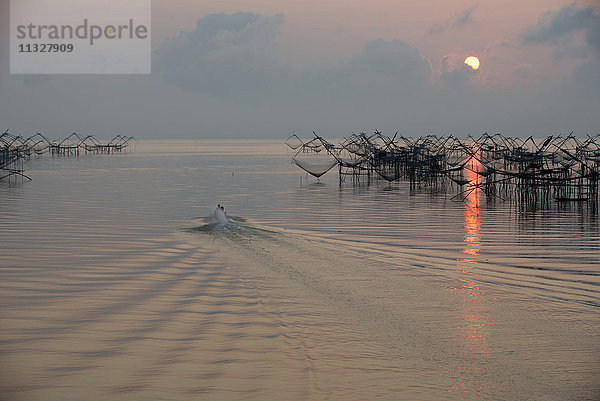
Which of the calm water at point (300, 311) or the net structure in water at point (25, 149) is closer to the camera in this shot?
the calm water at point (300, 311)

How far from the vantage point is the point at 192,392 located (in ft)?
12.0

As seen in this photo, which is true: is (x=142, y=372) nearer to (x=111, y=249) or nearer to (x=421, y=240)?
(x=111, y=249)

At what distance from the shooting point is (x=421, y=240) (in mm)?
9125

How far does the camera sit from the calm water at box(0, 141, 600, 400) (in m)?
3.83

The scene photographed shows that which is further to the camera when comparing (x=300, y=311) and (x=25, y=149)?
(x=25, y=149)

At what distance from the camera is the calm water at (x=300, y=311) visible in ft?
12.6

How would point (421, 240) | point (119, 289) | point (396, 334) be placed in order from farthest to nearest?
1. point (421, 240)
2. point (119, 289)
3. point (396, 334)

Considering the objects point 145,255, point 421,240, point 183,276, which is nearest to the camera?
point 183,276

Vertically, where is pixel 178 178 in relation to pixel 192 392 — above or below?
above

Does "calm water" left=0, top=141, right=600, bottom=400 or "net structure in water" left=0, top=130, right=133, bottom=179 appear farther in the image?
"net structure in water" left=0, top=130, right=133, bottom=179

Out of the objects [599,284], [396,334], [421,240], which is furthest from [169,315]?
[421,240]

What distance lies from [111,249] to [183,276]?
212 cm

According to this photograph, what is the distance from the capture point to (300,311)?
5.32 metres

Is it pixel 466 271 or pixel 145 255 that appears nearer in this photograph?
pixel 466 271
